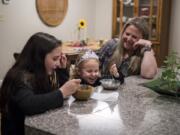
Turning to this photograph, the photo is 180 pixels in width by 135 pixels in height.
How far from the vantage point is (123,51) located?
2.47 metres

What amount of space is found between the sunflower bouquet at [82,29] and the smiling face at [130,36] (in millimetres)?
2797

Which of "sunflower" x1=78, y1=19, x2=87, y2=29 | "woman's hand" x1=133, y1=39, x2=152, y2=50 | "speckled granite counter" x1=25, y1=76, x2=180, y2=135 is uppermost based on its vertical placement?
"sunflower" x1=78, y1=19, x2=87, y2=29

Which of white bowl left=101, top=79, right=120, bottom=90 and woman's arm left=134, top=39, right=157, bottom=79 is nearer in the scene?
white bowl left=101, top=79, right=120, bottom=90

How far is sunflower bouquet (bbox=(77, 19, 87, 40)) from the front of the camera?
521 cm

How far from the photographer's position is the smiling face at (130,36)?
243 cm

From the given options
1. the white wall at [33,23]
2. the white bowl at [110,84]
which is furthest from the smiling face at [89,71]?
the white wall at [33,23]

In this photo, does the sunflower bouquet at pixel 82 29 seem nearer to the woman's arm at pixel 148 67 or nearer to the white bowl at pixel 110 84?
the woman's arm at pixel 148 67

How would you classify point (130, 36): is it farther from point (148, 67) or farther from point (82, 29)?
point (82, 29)

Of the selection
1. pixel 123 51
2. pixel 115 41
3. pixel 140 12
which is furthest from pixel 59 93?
pixel 140 12

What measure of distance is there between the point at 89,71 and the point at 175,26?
3278mm

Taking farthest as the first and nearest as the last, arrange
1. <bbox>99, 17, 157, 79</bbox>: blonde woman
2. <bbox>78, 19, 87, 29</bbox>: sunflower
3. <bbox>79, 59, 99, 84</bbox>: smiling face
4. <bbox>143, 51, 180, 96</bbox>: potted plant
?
<bbox>78, 19, 87, 29</bbox>: sunflower
<bbox>99, 17, 157, 79</bbox>: blonde woman
<bbox>79, 59, 99, 84</bbox>: smiling face
<bbox>143, 51, 180, 96</bbox>: potted plant

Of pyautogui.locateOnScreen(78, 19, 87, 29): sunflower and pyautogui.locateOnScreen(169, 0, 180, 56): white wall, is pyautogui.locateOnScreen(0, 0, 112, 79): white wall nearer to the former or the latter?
pyautogui.locateOnScreen(78, 19, 87, 29): sunflower

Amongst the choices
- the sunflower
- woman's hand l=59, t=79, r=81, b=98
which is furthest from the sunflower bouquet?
woman's hand l=59, t=79, r=81, b=98

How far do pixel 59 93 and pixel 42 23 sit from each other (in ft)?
11.0
